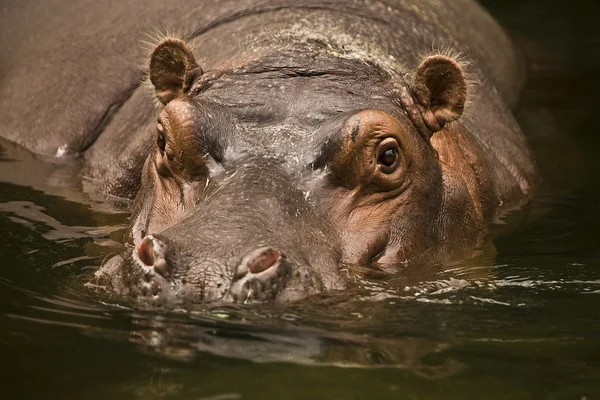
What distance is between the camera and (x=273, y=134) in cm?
541

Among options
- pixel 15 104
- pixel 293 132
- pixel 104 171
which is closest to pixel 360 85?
pixel 293 132

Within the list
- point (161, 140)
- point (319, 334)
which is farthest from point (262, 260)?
point (161, 140)

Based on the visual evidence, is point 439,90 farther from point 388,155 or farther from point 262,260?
point 262,260

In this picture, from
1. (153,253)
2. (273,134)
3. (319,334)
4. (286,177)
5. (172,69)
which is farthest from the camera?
(172,69)

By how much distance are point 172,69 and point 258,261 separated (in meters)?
2.26

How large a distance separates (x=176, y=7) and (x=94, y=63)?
0.74m

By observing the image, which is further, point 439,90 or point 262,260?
point 439,90

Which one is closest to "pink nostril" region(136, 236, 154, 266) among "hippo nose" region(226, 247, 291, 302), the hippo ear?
"hippo nose" region(226, 247, 291, 302)

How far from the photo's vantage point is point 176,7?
8.39 metres

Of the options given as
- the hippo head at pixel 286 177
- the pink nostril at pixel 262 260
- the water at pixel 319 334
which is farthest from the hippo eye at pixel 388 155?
the pink nostril at pixel 262 260

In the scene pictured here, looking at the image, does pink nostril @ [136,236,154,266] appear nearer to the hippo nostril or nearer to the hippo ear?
the hippo nostril

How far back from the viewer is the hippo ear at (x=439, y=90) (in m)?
5.91

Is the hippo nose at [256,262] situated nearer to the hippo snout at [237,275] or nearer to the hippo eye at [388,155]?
the hippo snout at [237,275]

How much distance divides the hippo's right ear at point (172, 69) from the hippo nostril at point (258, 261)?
212cm
